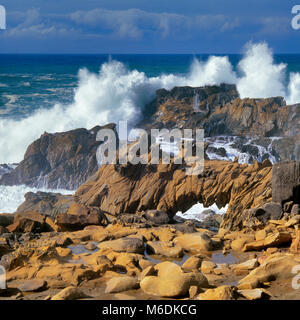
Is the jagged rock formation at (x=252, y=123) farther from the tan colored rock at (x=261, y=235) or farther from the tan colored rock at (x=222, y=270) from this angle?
the tan colored rock at (x=222, y=270)

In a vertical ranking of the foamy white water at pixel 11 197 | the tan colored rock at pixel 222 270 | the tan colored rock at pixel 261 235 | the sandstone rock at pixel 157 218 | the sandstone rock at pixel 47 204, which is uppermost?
the tan colored rock at pixel 261 235

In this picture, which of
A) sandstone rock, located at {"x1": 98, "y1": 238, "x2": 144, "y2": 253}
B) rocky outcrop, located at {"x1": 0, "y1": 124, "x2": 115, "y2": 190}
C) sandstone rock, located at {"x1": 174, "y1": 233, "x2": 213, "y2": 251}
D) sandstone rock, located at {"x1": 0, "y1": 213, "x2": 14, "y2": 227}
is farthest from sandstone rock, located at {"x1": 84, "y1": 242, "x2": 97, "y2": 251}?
rocky outcrop, located at {"x1": 0, "y1": 124, "x2": 115, "y2": 190}

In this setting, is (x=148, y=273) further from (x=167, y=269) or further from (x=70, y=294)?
(x=70, y=294)

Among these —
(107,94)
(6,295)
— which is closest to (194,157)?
(6,295)

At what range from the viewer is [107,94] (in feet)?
117

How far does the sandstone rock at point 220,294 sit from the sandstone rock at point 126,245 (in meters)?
2.15

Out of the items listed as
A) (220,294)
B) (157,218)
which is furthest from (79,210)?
(220,294)

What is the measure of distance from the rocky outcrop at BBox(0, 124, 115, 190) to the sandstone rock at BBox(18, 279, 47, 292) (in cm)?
1247

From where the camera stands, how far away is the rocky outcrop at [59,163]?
59.0ft

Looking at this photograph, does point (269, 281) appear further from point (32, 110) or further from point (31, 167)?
point (32, 110)

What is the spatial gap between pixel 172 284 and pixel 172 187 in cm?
535

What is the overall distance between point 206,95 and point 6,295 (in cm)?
2751

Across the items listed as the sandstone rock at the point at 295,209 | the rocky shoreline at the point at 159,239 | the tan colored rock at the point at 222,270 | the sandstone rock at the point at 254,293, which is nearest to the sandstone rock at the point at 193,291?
the rocky shoreline at the point at 159,239

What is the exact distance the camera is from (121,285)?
5.11 m
